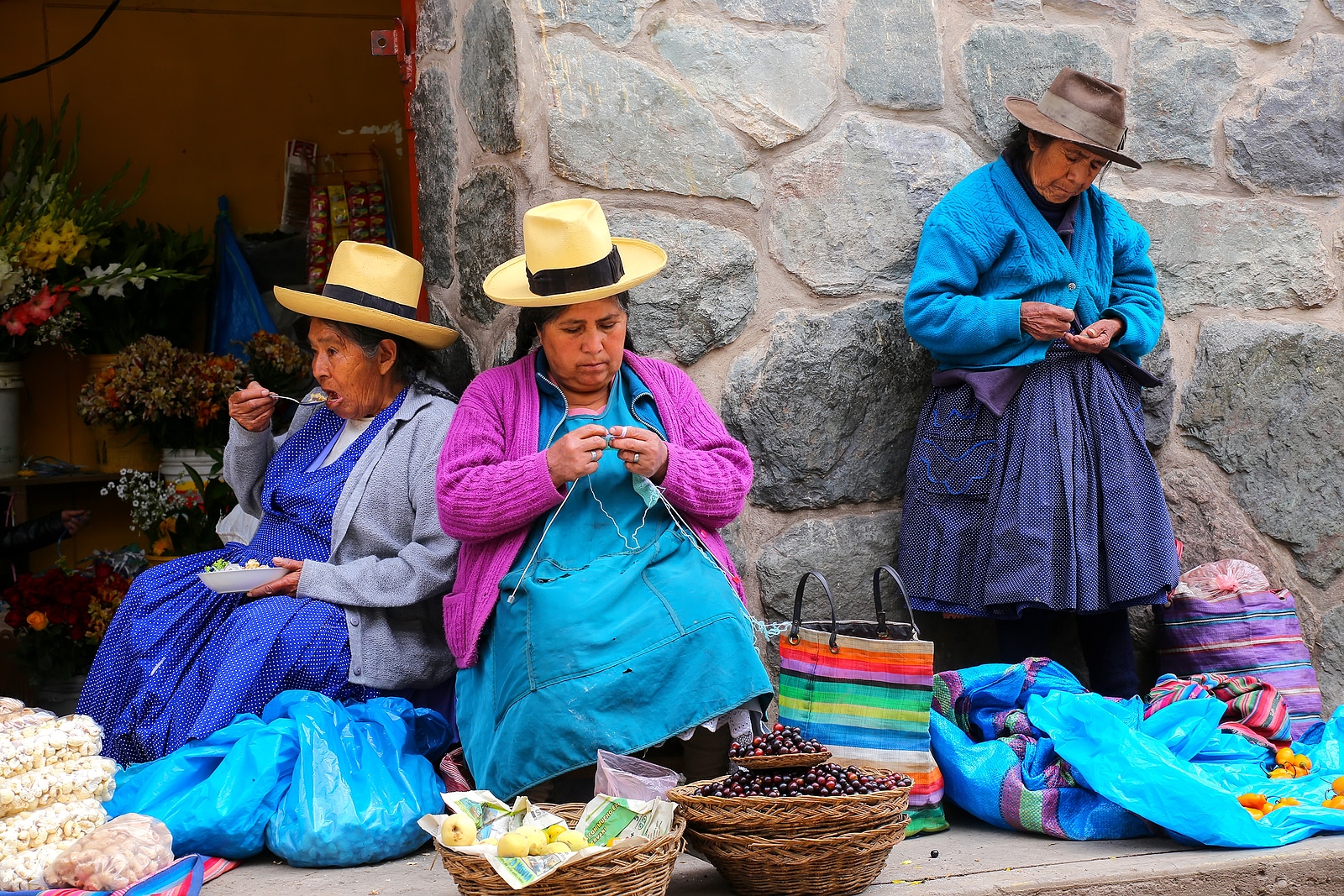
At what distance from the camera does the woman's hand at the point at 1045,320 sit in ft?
10.7

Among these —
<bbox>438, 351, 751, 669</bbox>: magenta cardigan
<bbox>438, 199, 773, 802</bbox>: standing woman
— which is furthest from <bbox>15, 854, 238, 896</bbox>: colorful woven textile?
<bbox>438, 351, 751, 669</bbox>: magenta cardigan

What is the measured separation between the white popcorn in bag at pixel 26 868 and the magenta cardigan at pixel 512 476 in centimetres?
93

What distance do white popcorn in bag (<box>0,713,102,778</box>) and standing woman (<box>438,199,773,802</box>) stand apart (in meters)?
0.80

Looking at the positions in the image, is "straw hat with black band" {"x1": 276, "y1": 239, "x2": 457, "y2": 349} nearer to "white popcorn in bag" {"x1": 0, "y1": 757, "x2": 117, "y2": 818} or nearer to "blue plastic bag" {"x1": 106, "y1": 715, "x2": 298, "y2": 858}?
"blue plastic bag" {"x1": 106, "y1": 715, "x2": 298, "y2": 858}

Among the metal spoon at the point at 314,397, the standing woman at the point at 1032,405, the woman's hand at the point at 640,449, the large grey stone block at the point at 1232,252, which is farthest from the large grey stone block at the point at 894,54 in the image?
the metal spoon at the point at 314,397

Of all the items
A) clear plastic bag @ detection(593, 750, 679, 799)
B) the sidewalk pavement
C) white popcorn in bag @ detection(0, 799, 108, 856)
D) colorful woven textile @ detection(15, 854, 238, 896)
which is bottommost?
the sidewalk pavement

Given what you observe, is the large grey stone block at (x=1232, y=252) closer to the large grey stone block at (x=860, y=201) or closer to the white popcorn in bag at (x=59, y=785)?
the large grey stone block at (x=860, y=201)

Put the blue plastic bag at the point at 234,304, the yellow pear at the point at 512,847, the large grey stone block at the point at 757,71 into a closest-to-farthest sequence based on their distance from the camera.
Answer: the yellow pear at the point at 512,847
the large grey stone block at the point at 757,71
the blue plastic bag at the point at 234,304

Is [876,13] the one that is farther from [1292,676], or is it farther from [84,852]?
[84,852]

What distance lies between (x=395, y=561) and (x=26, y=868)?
1057 mm

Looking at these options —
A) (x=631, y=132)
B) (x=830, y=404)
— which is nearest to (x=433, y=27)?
(x=631, y=132)

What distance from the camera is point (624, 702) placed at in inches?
107

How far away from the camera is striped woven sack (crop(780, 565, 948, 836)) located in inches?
115

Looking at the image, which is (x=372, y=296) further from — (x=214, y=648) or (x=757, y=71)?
(x=757, y=71)
